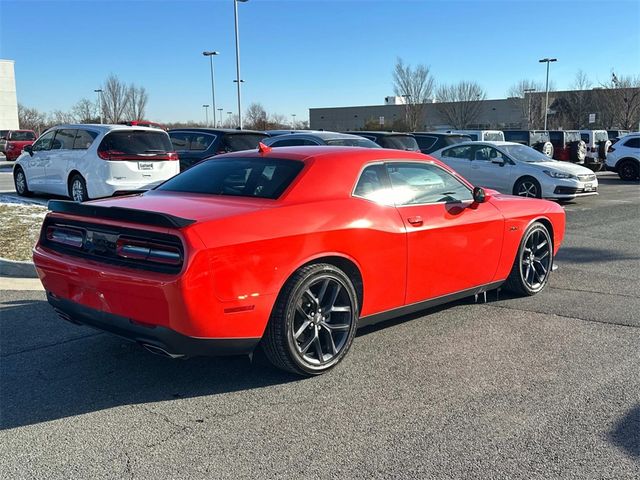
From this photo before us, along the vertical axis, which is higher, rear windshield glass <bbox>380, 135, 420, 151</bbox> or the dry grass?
rear windshield glass <bbox>380, 135, 420, 151</bbox>

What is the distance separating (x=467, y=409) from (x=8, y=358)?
3.28 metres

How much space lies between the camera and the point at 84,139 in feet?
37.8

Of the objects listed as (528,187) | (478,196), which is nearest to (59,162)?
(478,196)

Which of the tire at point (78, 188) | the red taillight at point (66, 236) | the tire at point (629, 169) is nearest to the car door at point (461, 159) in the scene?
the tire at point (78, 188)

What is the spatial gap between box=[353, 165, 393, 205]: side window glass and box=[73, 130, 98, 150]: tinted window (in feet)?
26.7

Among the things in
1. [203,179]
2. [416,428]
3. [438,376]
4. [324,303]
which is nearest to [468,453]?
[416,428]

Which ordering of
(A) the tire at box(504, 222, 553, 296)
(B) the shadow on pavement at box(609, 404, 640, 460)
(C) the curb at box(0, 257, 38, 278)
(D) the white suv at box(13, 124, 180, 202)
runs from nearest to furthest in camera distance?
(B) the shadow on pavement at box(609, 404, 640, 460), (A) the tire at box(504, 222, 553, 296), (C) the curb at box(0, 257, 38, 278), (D) the white suv at box(13, 124, 180, 202)

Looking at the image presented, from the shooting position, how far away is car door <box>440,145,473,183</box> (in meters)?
15.6

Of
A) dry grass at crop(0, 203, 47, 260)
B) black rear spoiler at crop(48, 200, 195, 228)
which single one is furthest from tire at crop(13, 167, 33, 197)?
black rear spoiler at crop(48, 200, 195, 228)

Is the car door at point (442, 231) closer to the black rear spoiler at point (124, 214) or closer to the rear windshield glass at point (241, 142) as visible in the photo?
the black rear spoiler at point (124, 214)

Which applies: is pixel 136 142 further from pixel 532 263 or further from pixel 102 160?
pixel 532 263

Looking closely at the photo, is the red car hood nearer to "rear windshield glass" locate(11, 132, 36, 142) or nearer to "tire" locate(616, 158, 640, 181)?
"tire" locate(616, 158, 640, 181)

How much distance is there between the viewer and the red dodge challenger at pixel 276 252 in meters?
3.50

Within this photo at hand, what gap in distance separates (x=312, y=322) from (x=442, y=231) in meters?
1.48
